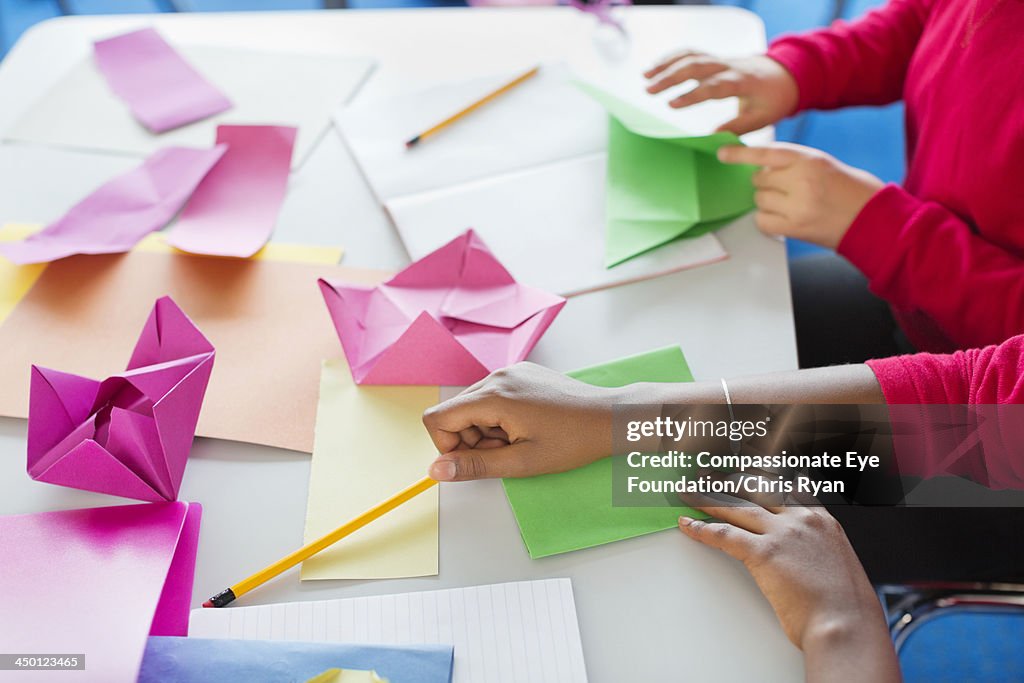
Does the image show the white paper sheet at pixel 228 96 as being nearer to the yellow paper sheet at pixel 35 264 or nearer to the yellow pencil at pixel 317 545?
the yellow paper sheet at pixel 35 264

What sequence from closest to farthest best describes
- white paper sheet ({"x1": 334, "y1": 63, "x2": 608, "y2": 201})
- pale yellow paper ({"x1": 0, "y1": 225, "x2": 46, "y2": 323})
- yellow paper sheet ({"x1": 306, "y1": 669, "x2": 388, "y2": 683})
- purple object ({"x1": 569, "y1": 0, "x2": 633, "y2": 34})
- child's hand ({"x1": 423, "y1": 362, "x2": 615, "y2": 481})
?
yellow paper sheet ({"x1": 306, "y1": 669, "x2": 388, "y2": 683})
child's hand ({"x1": 423, "y1": 362, "x2": 615, "y2": 481})
pale yellow paper ({"x1": 0, "y1": 225, "x2": 46, "y2": 323})
white paper sheet ({"x1": 334, "y1": 63, "x2": 608, "y2": 201})
purple object ({"x1": 569, "y1": 0, "x2": 633, "y2": 34})

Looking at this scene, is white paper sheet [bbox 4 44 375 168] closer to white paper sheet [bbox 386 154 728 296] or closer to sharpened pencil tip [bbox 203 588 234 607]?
white paper sheet [bbox 386 154 728 296]

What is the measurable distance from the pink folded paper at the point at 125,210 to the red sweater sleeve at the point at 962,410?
2.13 ft

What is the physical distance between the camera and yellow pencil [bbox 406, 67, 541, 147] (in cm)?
94

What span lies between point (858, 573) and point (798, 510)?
57 mm

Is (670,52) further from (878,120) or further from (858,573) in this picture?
(878,120)

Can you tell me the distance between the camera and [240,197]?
0.88m

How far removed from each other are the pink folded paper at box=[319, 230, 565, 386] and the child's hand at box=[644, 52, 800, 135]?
32 cm

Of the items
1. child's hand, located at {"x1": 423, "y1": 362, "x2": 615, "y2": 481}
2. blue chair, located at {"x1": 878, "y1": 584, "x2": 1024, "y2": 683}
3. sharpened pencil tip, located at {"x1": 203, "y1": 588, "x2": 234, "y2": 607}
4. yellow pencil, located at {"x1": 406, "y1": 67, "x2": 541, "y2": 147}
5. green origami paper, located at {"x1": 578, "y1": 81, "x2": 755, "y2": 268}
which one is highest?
yellow pencil, located at {"x1": 406, "y1": 67, "x2": 541, "y2": 147}

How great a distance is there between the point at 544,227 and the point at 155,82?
1.59 ft

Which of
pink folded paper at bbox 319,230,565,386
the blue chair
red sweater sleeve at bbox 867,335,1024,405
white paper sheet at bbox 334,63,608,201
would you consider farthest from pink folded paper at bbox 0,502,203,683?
the blue chair

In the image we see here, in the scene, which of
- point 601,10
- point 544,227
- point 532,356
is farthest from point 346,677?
point 601,10

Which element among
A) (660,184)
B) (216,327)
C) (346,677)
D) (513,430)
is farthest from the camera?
(660,184)

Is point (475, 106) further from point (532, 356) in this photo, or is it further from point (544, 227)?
point (532, 356)
